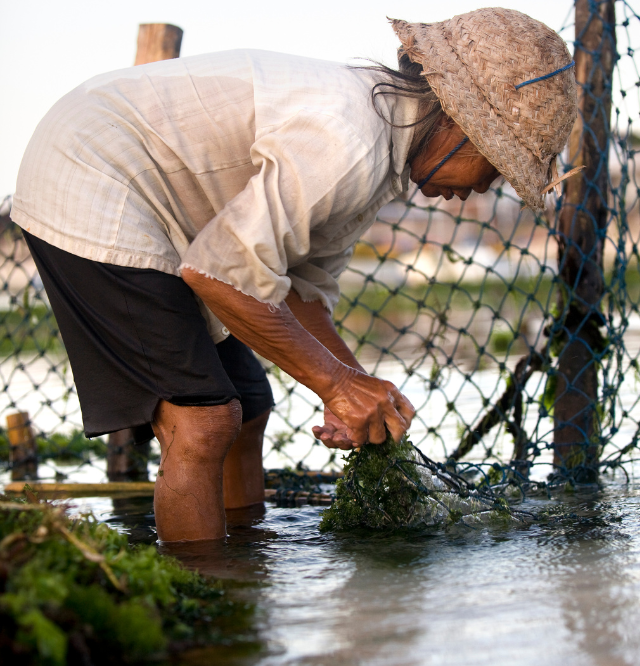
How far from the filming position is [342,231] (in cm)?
221

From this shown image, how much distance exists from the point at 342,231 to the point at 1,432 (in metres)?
2.68

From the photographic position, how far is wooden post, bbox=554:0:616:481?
132 inches

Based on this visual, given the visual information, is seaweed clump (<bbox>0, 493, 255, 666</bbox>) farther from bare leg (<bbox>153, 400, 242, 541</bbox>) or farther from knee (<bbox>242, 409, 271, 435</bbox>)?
knee (<bbox>242, 409, 271, 435</bbox>)

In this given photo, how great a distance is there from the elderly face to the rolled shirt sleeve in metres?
0.26

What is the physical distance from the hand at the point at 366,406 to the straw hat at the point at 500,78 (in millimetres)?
647

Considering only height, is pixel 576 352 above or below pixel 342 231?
below

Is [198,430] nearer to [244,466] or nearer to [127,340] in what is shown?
[127,340]

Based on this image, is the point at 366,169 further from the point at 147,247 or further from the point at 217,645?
the point at 217,645

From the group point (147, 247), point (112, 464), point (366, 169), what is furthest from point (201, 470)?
point (112, 464)

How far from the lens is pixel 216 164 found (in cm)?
205

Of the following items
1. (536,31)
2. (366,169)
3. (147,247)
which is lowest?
(147,247)

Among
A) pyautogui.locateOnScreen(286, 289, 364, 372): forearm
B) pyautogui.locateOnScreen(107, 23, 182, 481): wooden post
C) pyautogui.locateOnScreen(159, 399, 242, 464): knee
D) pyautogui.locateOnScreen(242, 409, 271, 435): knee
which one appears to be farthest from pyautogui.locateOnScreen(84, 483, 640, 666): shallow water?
pyautogui.locateOnScreen(107, 23, 182, 481): wooden post

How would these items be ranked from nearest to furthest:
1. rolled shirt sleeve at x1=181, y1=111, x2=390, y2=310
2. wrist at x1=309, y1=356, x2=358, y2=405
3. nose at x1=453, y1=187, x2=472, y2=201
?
rolled shirt sleeve at x1=181, y1=111, x2=390, y2=310
wrist at x1=309, y1=356, x2=358, y2=405
nose at x1=453, y1=187, x2=472, y2=201

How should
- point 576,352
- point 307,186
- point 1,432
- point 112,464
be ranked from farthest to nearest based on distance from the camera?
point 1,432, point 112,464, point 576,352, point 307,186
